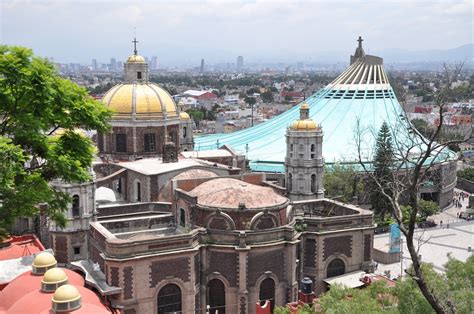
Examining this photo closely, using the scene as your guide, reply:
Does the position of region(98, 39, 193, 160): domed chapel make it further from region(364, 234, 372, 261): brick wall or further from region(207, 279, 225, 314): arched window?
region(364, 234, 372, 261): brick wall

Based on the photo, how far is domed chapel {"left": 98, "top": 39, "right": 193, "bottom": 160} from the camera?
33.9m

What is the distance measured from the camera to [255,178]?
30.5 metres

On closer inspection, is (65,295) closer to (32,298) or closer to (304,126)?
(32,298)

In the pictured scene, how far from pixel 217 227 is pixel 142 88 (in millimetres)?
14340

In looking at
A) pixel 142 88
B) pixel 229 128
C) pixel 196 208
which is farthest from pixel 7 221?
pixel 229 128

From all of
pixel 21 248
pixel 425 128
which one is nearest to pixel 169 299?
pixel 21 248

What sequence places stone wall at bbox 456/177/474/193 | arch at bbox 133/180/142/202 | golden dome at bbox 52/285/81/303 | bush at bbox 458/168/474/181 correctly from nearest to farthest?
golden dome at bbox 52/285/81/303
arch at bbox 133/180/142/202
stone wall at bbox 456/177/474/193
bush at bbox 458/168/474/181

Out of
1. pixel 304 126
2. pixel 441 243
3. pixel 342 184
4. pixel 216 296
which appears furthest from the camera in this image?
pixel 342 184

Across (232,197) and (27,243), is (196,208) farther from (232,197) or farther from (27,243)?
(27,243)

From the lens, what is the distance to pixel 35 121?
14023mm

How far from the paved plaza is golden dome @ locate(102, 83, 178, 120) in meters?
16.1

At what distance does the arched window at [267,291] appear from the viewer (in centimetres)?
2411

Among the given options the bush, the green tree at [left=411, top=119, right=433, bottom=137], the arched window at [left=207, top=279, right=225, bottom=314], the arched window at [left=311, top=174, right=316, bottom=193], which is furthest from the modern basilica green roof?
the arched window at [left=207, top=279, right=225, bottom=314]

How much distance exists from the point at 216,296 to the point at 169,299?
2262 mm
